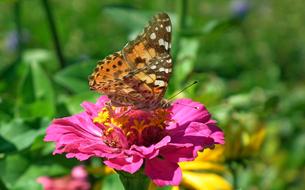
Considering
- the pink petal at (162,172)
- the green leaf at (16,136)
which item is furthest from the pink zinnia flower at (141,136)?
the green leaf at (16,136)

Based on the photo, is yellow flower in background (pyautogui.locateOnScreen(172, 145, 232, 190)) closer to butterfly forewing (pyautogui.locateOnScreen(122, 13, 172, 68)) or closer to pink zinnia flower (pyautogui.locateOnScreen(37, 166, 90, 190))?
pink zinnia flower (pyautogui.locateOnScreen(37, 166, 90, 190))

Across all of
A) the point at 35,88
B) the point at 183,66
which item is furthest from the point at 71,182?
the point at 183,66

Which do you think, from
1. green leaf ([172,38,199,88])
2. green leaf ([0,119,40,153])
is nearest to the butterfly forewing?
green leaf ([0,119,40,153])

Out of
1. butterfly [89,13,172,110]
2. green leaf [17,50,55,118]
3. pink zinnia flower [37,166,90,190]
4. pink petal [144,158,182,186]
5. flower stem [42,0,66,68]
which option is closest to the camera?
pink petal [144,158,182,186]

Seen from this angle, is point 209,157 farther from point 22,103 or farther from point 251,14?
point 251,14

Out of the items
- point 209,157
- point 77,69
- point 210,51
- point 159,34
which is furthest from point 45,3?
point 210,51

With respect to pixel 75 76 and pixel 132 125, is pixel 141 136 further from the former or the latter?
pixel 75 76
